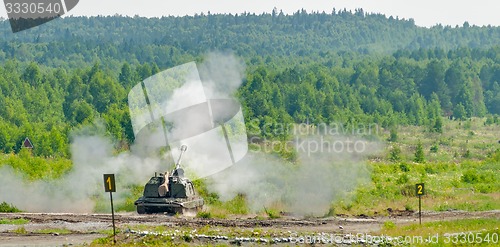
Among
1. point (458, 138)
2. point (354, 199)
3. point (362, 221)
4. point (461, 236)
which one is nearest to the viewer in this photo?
point (461, 236)

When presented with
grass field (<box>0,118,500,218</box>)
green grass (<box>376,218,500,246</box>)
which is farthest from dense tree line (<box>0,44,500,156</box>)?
green grass (<box>376,218,500,246</box>)

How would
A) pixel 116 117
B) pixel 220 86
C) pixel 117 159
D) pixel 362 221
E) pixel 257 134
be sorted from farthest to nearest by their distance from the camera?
pixel 116 117 → pixel 257 134 → pixel 220 86 → pixel 117 159 → pixel 362 221

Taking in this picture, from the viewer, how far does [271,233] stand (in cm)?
3506

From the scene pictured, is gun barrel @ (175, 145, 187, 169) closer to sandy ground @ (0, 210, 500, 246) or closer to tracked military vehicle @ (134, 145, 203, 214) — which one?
tracked military vehicle @ (134, 145, 203, 214)

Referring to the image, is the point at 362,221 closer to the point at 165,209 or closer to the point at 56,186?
the point at 165,209

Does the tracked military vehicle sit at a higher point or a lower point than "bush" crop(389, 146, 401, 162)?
lower

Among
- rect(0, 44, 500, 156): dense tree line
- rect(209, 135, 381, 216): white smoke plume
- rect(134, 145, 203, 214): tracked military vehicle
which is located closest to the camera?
rect(134, 145, 203, 214): tracked military vehicle

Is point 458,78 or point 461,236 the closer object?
point 461,236

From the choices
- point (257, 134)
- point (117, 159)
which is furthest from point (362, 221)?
point (257, 134)

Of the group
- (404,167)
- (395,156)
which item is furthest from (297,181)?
(395,156)

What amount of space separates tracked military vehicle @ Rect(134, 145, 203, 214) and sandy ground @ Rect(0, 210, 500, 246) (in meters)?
0.54

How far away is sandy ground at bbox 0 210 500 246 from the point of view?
35.5 meters

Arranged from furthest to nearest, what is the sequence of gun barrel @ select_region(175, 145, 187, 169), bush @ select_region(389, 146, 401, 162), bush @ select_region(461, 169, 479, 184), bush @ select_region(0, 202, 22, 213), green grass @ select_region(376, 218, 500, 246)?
bush @ select_region(389, 146, 401, 162) → bush @ select_region(461, 169, 479, 184) → bush @ select_region(0, 202, 22, 213) → gun barrel @ select_region(175, 145, 187, 169) → green grass @ select_region(376, 218, 500, 246)

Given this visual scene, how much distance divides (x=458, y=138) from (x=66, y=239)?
8840 centimetres
